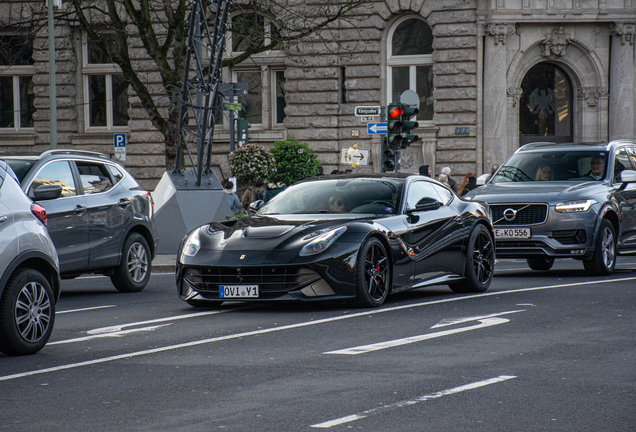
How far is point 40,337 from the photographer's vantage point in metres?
7.72

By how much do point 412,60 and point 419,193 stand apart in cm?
2306

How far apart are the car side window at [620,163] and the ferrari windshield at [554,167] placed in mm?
233

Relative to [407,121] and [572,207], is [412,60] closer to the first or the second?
[407,121]

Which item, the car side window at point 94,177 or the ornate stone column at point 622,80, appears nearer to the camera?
the car side window at point 94,177

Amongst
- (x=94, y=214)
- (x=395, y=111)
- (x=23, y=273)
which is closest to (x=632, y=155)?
(x=395, y=111)

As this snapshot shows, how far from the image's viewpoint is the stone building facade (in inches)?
1262

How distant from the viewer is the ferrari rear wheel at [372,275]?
9797 mm

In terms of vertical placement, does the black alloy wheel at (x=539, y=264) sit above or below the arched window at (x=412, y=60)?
below

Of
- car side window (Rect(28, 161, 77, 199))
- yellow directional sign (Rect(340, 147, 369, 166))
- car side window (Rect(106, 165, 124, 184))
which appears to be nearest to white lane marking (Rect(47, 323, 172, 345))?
car side window (Rect(28, 161, 77, 199))

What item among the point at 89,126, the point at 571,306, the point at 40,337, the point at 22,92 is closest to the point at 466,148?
the point at 89,126

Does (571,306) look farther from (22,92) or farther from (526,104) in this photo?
(22,92)

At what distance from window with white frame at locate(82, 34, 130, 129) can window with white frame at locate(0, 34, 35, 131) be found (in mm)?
2067

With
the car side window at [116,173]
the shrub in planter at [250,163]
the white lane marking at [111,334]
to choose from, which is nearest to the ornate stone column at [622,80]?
the shrub in planter at [250,163]

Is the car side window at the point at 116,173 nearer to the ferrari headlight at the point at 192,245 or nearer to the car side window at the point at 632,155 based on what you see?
the ferrari headlight at the point at 192,245
